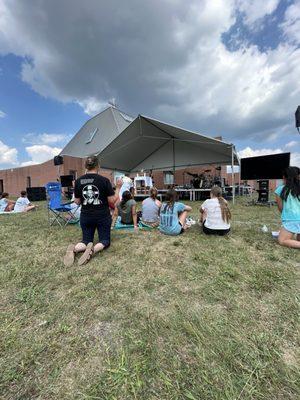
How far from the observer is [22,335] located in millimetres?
1537

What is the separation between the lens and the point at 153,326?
1.57 meters

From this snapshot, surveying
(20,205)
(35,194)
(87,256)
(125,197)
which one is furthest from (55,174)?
(87,256)

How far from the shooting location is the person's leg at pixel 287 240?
296 cm

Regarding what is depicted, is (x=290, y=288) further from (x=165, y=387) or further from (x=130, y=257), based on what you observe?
(x=130, y=257)

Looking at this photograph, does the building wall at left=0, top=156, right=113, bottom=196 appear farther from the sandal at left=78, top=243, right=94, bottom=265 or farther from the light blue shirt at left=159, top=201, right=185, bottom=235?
the sandal at left=78, top=243, right=94, bottom=265

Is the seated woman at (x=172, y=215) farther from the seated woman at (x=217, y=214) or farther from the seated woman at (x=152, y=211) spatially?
the seated woman at (x=152, y=211)

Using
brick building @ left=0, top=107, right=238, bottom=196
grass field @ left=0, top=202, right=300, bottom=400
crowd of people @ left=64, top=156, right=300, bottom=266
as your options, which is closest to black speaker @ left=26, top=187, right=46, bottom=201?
brick building @ left=0, top=107, right=238, bottom=196

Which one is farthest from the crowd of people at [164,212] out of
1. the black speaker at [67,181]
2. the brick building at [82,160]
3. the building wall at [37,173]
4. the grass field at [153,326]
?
the building wall at [37,173]

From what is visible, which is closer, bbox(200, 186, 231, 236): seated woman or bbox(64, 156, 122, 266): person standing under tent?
bbox(64, 156, 122, 266): person standing under tent

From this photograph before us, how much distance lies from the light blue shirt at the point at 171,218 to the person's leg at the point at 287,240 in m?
1.48

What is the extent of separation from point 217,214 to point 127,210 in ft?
5.85

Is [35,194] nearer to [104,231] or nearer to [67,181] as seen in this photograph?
[67,181]

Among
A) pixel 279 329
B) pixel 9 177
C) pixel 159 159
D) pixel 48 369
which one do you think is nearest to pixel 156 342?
pixel 48 369

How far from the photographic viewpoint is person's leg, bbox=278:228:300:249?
2.96 m
